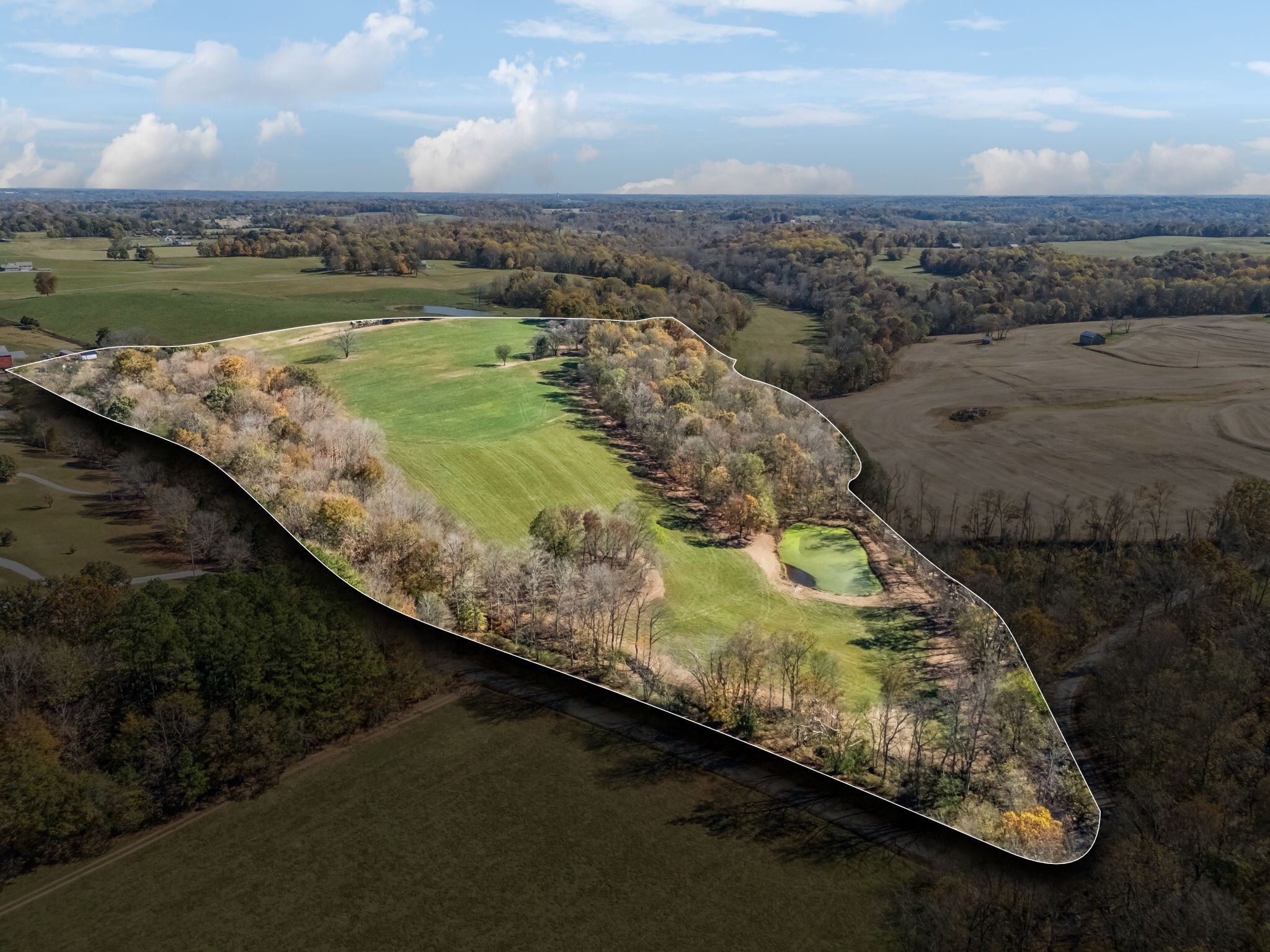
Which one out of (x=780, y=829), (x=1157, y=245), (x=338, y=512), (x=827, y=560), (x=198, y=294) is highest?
(x=1157, y=245)

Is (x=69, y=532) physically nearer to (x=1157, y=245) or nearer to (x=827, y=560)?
(x=827, y=560)

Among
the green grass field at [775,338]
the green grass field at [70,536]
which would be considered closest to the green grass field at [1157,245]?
the green grass field at [775,338]

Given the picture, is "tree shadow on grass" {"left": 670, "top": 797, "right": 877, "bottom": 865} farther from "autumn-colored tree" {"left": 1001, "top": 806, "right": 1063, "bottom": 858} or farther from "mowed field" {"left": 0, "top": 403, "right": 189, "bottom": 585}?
"mowed field" {"left": 0, "top": 403, "right": 189, "bottom": 585}

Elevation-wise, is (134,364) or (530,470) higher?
(134,364)

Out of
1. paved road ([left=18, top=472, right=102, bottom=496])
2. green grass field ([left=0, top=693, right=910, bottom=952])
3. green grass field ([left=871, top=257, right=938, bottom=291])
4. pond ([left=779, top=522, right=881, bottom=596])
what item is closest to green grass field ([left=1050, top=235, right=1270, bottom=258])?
green grass field ([left=871, top=257, right=938, bottom=291])

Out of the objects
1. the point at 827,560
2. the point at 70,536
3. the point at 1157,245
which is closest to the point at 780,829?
the point at 827,560

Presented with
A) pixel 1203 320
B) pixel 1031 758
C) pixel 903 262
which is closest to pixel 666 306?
pixel 1031 758

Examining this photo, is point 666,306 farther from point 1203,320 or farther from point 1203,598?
point 1203,320
